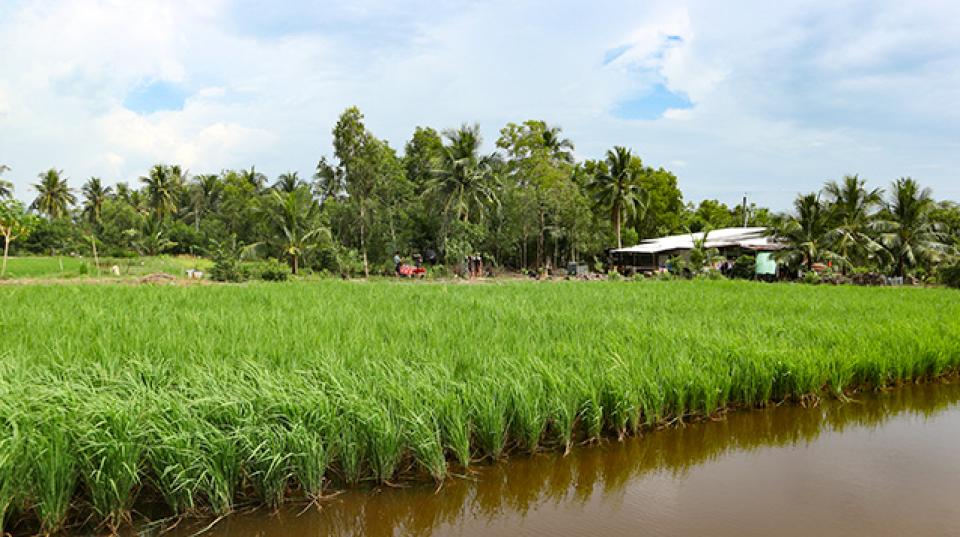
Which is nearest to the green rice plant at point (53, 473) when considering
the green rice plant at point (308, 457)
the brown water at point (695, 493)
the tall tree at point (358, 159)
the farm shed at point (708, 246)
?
the brown water at point (695, 493)

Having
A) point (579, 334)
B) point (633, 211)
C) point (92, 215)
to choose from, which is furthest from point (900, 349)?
point (92, 215)

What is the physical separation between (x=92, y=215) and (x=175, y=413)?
45924 mm

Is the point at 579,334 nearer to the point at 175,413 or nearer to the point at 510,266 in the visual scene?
the point at 175,413

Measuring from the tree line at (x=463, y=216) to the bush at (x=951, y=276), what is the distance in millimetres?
2117

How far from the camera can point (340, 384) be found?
3660 mm

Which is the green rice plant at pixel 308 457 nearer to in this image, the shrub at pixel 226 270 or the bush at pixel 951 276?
the shrub at pixel 226 270

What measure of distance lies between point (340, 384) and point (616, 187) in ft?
83.9

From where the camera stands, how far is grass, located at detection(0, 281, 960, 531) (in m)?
2.86

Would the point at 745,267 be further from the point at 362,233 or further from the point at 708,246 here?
the point at 362,233

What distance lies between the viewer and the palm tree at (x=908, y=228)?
19.9 m

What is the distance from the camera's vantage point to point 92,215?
40.5 meters

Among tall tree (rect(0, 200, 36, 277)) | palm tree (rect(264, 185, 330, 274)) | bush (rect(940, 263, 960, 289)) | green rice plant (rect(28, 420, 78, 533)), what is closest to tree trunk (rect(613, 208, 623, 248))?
bush (rect(940, 263, 960, 289))

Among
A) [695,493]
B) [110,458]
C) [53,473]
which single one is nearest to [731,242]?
[695,493]

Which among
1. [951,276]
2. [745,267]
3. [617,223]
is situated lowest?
[951,276]
